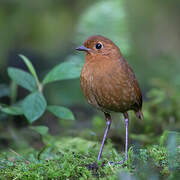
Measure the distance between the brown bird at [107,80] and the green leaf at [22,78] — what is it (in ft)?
2.88

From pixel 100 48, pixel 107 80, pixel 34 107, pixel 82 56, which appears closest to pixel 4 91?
pixel 34 107

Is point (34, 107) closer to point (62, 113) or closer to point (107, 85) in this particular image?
point (62, 113)

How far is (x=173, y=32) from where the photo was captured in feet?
35.3

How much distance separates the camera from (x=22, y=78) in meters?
4.42

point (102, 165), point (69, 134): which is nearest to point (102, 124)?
point (69, 134)

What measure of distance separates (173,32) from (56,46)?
3.48 metres

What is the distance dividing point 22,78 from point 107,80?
4.06 ft

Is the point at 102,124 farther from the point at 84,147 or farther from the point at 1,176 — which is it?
the point at 1,176

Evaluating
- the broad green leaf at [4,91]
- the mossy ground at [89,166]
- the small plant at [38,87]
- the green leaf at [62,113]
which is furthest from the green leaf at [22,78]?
the broad green leaf at [4,91]

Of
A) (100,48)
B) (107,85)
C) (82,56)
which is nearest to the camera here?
(107,85)

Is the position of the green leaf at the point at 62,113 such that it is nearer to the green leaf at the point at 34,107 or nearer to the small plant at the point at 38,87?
the small plant at the point at 38,87

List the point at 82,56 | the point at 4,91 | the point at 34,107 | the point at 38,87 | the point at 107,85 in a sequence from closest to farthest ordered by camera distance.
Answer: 1. the point at 107,85
2. the point at 34,107
3. the point at 38,87
4. the point at 4,91
5. the point at 82,56

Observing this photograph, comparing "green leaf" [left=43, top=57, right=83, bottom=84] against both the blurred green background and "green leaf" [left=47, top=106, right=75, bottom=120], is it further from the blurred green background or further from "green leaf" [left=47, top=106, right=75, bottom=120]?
the blurred green background

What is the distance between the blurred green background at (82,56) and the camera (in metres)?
5.48
